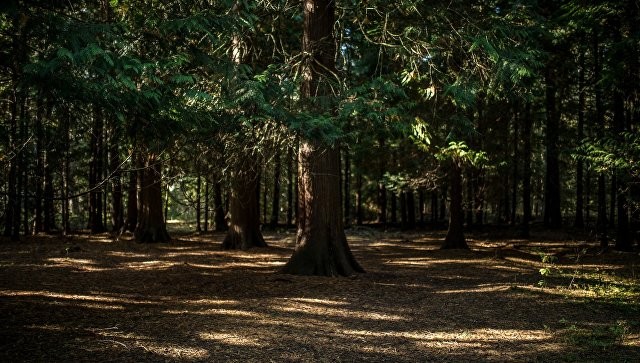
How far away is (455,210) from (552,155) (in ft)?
20.8

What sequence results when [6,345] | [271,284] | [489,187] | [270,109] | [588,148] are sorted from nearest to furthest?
1. [6,345]
2. [270,109]
3. [271,284]
4. [588,148]
5. [489,187]

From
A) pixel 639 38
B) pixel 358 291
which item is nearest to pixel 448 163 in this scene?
pixel 639 38

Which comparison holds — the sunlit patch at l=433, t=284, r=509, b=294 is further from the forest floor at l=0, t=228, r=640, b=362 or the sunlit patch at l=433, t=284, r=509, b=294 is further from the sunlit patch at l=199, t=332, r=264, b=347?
the sunlit patch at l=199, t=332, r=264, b=347

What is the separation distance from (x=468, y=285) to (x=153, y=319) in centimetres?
744

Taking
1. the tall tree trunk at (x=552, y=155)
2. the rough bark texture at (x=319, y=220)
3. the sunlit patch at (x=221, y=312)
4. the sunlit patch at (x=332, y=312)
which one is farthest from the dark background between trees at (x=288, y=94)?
the sunlit patch at (x=332, y=312)

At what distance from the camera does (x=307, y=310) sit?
8391mm

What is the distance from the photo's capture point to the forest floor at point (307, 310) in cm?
613

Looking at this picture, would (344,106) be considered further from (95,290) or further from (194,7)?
(95,290)

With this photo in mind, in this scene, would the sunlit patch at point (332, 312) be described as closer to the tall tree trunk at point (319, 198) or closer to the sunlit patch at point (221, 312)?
the sunlit patch at point (221, 312)

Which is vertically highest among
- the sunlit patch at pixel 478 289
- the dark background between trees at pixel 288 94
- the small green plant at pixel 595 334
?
the dark background between trees at pixel 288 94

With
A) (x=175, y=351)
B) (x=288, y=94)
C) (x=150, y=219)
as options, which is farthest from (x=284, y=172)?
(x=150, y=219)

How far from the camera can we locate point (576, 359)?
5977mm

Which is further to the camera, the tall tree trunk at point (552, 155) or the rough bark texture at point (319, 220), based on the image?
the tall tree trunk at point (552, 155)

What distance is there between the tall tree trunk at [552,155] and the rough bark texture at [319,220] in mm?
9670
